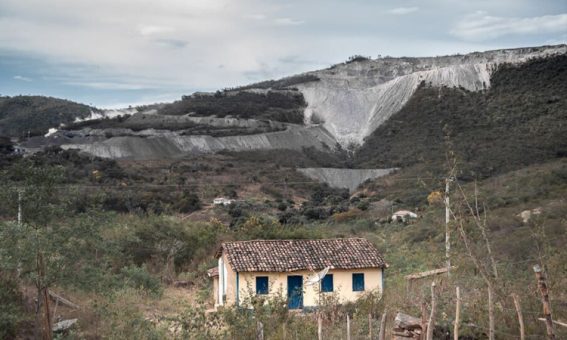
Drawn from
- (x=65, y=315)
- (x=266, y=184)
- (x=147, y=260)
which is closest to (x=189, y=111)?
(x=266, y=184)

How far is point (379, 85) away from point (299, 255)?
71640 mm

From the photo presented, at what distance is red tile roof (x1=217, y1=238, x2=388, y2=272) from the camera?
73.8ft

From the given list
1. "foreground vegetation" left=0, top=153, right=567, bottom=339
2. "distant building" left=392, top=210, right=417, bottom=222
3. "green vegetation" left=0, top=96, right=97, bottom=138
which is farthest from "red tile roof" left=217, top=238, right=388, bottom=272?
"green vegetation" left=0, top=96, right=97, bottom=138

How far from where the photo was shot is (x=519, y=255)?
77.2 feet

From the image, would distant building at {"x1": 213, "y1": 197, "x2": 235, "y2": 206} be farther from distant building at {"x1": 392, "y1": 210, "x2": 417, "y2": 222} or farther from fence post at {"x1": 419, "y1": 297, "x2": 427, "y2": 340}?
fence post at {"x1": 419, "y1": 297, "x2": 427, "y2": 340}

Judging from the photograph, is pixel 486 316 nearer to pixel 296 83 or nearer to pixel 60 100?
pixel 296 83

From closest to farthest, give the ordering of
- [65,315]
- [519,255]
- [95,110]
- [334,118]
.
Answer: [65,315] < [519,255] < [334,118] < [95,110]

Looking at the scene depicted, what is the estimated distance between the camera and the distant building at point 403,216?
41.6m

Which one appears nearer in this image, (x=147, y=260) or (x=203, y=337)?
(x=203, y=337)

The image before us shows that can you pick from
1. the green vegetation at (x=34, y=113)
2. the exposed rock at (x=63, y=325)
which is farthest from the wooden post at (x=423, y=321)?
the green vegetation at (x=34, y=113)

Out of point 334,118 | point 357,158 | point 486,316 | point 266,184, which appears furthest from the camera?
point 334,118

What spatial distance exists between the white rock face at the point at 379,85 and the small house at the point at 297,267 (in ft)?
183

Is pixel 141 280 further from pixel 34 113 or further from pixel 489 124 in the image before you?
pixel 34 113

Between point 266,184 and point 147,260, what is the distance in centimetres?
2810
